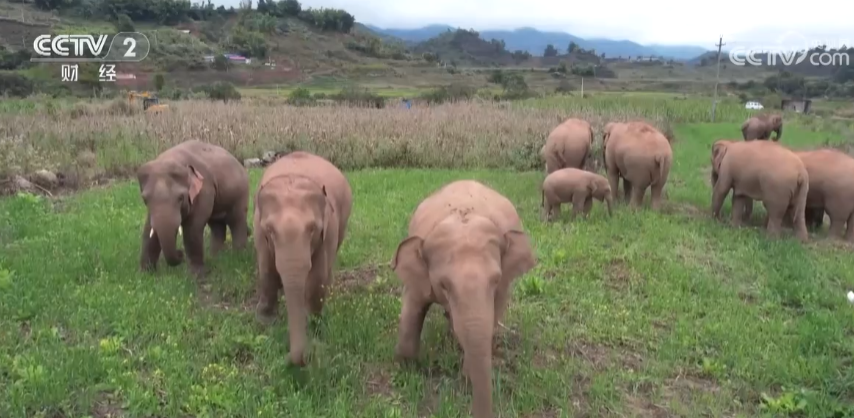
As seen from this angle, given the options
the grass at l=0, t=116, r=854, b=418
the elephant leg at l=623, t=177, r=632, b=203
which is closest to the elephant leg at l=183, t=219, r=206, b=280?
the grass at l=0, t=116, r=854, b=418

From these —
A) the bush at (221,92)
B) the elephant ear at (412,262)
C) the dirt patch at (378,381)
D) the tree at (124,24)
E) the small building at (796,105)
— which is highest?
the tree at (124,24)

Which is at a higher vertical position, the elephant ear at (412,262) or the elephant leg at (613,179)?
the elephant ear at (412,262)

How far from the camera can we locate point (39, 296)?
737 centimetres

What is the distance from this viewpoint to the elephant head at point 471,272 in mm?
4676

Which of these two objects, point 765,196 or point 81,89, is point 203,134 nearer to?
point 765,196

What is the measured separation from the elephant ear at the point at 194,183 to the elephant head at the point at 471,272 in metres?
3.33

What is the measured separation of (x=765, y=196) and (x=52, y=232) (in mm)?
9851

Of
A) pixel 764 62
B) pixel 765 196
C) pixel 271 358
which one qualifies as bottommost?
pixel 271 358

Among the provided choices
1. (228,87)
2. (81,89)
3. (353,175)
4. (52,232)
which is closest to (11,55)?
(81,89)

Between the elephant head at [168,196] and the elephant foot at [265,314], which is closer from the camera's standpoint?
the elephant foot at [265,314]

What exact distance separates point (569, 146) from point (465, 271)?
9.45m

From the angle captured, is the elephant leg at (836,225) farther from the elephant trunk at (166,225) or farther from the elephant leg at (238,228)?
the elephant trunk at (166,225)

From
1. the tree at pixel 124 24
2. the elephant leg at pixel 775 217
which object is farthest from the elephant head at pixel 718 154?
the tree at pixel 124 24

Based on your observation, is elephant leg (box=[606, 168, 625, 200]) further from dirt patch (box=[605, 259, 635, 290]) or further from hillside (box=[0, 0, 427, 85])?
hillside (box=[0, 0, 427, 85])
